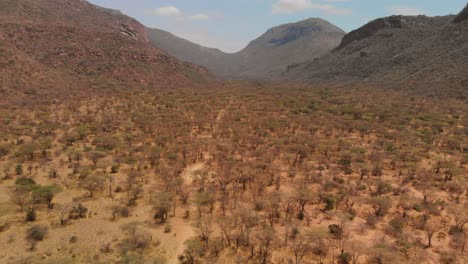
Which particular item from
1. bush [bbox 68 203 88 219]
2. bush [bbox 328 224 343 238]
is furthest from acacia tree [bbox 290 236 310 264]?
bush [bbox 68 203 88 219]

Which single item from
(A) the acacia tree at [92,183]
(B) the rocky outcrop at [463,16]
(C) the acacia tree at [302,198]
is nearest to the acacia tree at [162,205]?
(A) the acacia tree at [92,183]

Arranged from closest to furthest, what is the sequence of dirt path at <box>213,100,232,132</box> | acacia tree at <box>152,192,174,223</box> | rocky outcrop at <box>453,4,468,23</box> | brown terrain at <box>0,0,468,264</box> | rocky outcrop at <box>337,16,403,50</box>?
brown terrain at <box>0,0,468,264</box> < acacia tree at <box>152,192,174,223</box> < dirt path at <box>213,100,232,132</box> < rocky outcrop at <box>453,4,468,23</box> < rocky outcrop at <box>337,16,403,50</box>

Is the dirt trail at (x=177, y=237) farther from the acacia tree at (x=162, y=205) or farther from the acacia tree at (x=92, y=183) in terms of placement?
the acacia tree at (x=92, y=183)

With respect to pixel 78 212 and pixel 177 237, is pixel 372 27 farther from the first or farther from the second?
pixel 78 212

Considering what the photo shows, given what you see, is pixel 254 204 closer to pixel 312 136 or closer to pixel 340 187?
pixel 340 187

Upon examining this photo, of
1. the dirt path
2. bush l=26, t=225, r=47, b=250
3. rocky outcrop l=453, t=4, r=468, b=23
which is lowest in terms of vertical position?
bush l=26, t=225, r=47, b=250

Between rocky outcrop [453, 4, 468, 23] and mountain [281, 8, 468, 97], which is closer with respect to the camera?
mountain [281, 8, 468, 97]

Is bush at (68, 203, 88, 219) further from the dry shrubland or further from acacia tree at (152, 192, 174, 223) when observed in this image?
acacia tree at (152, 192, 174, 223)
